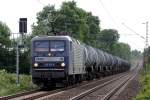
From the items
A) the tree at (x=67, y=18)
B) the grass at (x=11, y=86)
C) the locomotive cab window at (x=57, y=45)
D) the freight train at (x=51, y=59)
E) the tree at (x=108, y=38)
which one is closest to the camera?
A: the grass at (x=11, y=86)

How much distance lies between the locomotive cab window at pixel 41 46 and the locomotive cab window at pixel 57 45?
0.89 feet

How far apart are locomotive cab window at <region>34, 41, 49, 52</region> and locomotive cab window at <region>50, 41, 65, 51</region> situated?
27 centimetres

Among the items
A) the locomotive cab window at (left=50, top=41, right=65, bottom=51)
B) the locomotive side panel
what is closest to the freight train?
the locomotive cab window at (left=50, top=41, right=65, bottom=51)

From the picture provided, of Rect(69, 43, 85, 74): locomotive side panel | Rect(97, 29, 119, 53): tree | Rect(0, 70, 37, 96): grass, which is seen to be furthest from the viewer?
Rect(97, 29, 119, 53): tree

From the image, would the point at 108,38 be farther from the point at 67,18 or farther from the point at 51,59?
the point at 51,59

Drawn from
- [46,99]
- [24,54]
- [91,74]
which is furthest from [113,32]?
[46,99]

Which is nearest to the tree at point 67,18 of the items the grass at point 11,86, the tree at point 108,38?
the grass at point 11,86

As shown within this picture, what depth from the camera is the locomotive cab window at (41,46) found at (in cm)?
2836

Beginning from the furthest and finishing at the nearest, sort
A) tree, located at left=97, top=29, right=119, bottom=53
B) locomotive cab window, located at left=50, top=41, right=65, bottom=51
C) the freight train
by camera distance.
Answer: tree, located at left=97, top=29, right=119, bottom=53, locomotive cab window, located at left=50, top=41, right=65, bottom=51, the freight train

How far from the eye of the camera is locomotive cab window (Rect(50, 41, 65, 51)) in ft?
93.0

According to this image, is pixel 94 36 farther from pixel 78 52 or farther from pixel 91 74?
pixel 78 52

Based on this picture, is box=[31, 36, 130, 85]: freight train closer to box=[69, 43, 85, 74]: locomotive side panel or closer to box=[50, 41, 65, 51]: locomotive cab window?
box=[50, 41, 65, 51]: locomotive cab window

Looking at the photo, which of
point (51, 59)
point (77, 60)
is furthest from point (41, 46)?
point (77, 60)

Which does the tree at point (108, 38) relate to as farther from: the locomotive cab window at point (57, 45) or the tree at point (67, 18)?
the locomotive cab window at point (57, 45)
